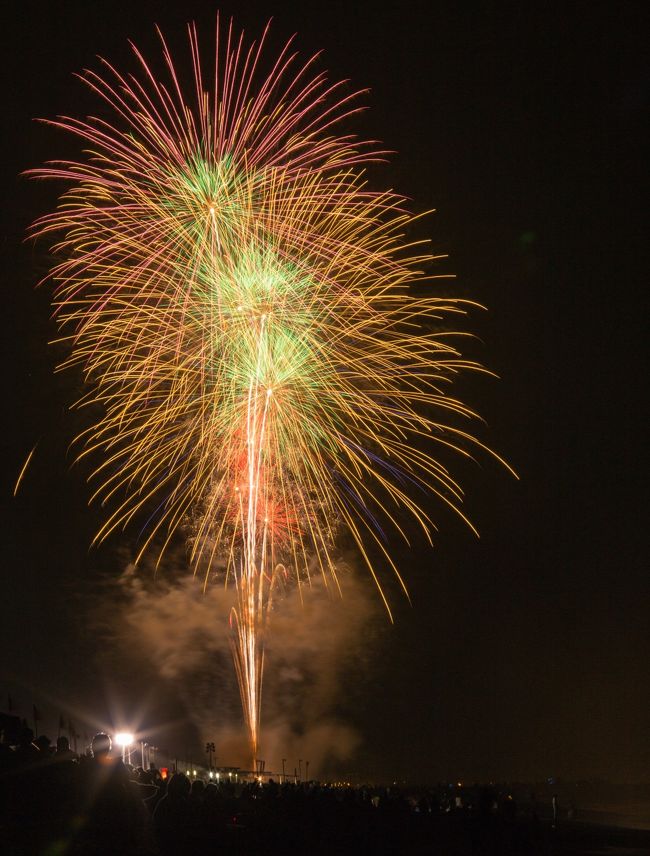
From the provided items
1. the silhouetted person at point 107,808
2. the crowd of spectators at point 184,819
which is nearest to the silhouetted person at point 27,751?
the crowd of spectators at point 184,819

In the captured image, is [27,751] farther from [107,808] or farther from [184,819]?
[107,808]

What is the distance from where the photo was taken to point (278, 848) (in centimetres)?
1600

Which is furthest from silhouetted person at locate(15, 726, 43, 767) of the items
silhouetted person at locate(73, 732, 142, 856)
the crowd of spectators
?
silhouetted person at locate(73, 732, 142, 856)

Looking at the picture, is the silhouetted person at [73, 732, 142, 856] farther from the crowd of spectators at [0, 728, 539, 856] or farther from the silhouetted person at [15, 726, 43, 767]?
the silhouetted person at [15, 726, 43, 767]

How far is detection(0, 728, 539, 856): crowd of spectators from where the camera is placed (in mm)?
10602

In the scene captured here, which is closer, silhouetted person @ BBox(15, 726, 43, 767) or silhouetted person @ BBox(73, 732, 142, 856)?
silhouetted person @ BBox(73, 732, 142, 856)

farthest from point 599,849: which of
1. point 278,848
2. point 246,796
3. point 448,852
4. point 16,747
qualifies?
point 16,747

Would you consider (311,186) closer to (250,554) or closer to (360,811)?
(250,554)

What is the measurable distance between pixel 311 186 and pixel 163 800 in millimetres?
14362

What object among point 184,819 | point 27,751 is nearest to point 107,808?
point 27,751

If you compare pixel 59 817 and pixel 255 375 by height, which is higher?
pixel 255 375

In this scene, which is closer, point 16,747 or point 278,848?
point 16,747

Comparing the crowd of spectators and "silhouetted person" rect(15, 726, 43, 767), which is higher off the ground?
"silhouetted person" rect(15, 726, 43, 767)

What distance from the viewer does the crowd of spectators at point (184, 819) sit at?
10602mm
